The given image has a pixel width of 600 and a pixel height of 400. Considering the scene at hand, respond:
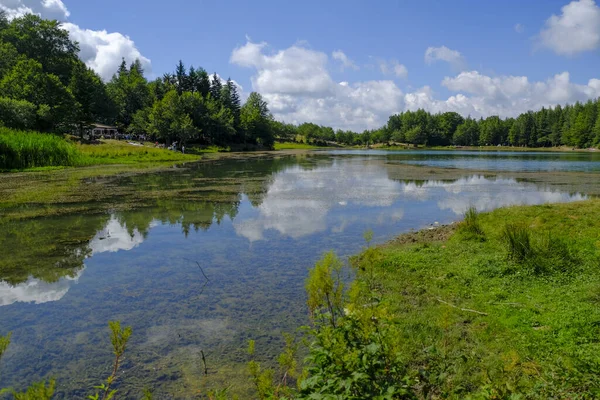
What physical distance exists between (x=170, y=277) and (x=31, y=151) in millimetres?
39083

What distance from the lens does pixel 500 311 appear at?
746 centimetres

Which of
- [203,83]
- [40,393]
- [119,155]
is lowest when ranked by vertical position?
[40,393]

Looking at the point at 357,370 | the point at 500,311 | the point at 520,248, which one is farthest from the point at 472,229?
the point at 357,370

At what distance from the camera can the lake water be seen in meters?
6.53

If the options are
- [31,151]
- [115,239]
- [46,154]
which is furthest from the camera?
[46,154]

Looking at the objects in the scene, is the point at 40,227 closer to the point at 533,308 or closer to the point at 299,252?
the point at 299,252

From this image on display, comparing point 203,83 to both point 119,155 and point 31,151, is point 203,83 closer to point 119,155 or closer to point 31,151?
point 119,155

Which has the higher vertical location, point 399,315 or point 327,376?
point 327,376

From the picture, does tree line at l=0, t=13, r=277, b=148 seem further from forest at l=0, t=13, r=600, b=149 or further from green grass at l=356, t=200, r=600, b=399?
green grass at l=356, t=200, r=600, b=399

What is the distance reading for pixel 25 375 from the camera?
6.15 meters

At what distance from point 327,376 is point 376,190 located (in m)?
25.0

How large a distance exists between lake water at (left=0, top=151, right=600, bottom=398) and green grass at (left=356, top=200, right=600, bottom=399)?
2461 mm

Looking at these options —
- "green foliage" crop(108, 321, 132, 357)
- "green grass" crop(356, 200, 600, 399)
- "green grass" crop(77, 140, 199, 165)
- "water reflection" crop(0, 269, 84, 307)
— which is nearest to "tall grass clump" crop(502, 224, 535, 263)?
"green grass" crop(356, 200, 600, 399)

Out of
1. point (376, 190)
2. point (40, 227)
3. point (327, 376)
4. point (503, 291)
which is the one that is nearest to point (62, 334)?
point (327, 376)
